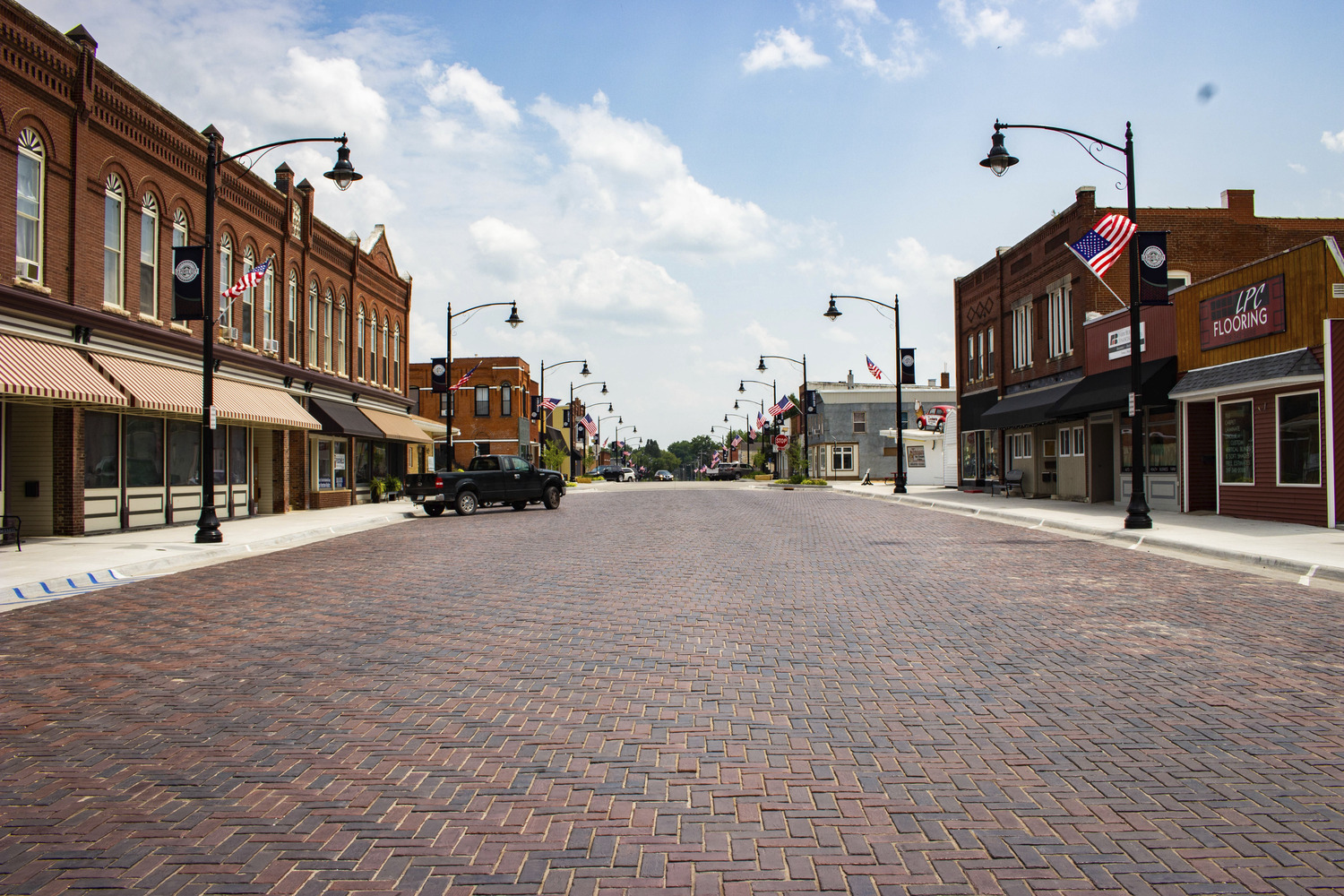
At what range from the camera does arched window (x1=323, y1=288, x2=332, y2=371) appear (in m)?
32.4

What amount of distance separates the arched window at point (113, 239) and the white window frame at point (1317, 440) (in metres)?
25.2

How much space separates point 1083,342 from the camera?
29969 millimetres

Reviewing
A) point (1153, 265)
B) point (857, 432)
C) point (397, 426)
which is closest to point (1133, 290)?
point (1153, 265)

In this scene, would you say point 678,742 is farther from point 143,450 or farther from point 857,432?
point 857,432

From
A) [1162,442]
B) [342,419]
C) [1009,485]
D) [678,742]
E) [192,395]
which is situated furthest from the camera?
[1009,485]

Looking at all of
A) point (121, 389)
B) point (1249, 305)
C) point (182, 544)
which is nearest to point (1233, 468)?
point (1249, 305)

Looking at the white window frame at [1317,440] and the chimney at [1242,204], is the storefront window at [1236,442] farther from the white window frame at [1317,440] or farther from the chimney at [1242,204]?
the chimney at [1242,204]

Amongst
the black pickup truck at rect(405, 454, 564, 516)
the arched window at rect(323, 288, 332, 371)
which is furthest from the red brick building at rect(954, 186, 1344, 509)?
the arched window at rect(323, 288, 332, 371)

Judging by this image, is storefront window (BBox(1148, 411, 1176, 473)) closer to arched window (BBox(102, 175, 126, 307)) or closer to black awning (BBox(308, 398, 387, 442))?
black awning (BBox(308, 398, 387, 442))

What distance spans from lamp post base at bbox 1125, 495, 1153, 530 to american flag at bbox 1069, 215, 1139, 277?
4933 millimetres

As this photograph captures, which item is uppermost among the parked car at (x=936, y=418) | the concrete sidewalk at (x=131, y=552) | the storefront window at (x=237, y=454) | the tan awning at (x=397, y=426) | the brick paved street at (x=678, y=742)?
the parked car at (x=936, y=418)

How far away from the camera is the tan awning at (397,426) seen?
35094mm

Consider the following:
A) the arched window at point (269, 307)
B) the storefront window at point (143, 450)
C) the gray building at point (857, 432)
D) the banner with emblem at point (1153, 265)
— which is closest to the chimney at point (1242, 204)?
the banner with emblem at point (1153, 265)

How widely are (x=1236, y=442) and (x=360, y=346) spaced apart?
30031 mm
